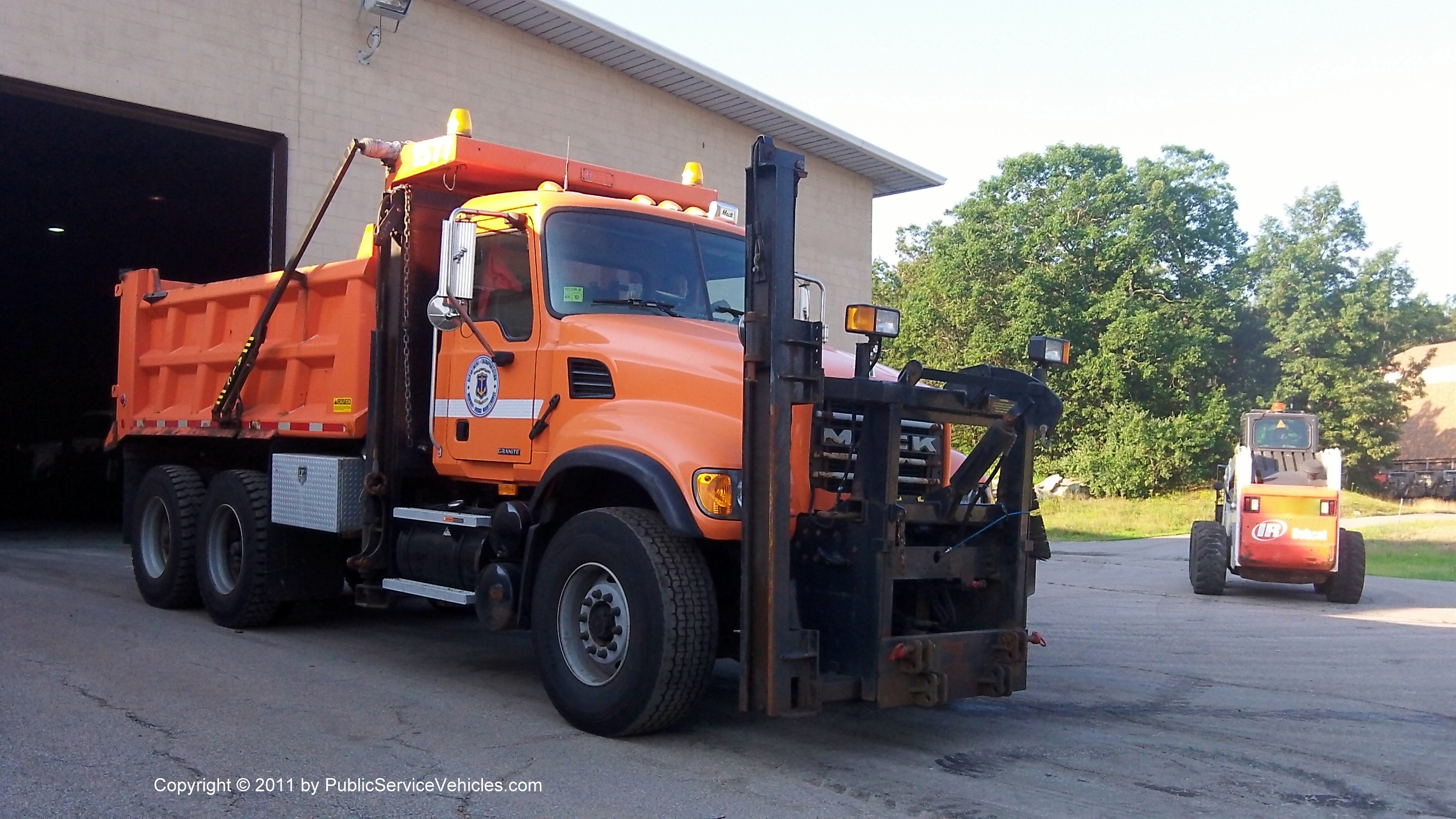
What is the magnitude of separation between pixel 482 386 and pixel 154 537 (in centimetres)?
468

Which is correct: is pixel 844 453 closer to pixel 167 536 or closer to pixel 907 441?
pixel 907 441

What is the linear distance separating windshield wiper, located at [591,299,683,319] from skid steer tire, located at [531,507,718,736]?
4.21ft

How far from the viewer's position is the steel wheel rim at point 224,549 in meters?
9.15

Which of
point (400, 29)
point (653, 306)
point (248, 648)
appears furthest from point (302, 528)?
point (400, 29)

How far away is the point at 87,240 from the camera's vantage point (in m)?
26.0

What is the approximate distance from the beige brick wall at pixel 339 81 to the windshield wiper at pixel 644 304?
6.49m

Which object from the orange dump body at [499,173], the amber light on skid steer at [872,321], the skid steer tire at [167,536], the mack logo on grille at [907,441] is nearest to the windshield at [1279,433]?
the orange dump body at [499,173]

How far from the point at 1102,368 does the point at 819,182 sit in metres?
16.5

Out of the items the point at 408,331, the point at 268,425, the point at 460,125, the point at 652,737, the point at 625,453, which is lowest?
the point at 652,737

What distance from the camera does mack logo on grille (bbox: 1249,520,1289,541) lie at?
13586mm

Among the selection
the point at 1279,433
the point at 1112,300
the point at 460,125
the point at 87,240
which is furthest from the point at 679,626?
the point at 1112,300

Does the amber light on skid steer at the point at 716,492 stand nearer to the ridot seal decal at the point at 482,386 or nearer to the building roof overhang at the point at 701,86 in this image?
the ridot seal decal at the point at 482,386

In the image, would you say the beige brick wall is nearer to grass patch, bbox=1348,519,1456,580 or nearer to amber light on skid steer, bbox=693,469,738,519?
amber light on skid steer, bbox=693,469,738,519

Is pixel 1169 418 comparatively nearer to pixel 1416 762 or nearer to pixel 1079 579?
pixel 1079 579
